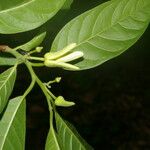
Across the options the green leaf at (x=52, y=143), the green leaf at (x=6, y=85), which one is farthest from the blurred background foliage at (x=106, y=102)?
the green leaf at (x=6, y=85)

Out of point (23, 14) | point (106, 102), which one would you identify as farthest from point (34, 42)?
point (106, 102)

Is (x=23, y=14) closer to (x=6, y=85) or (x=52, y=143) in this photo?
(x=6, y=85)

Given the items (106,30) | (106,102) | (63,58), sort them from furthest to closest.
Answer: (106,102) → (106,30) → (63,58)

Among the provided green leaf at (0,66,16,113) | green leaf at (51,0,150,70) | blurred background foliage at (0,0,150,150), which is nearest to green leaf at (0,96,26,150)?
green leaf at (0,66,16,113)

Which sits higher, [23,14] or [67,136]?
[23,14]

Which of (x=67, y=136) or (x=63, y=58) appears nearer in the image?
(x=63, y=58)

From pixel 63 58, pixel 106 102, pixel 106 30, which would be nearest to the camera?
pixel 63 58

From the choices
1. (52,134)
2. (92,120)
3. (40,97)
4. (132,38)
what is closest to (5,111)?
(52,134)

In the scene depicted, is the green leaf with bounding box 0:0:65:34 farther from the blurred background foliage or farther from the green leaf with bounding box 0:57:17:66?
the blurred background foliage

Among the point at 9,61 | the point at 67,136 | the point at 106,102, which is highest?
the point at 106,102
